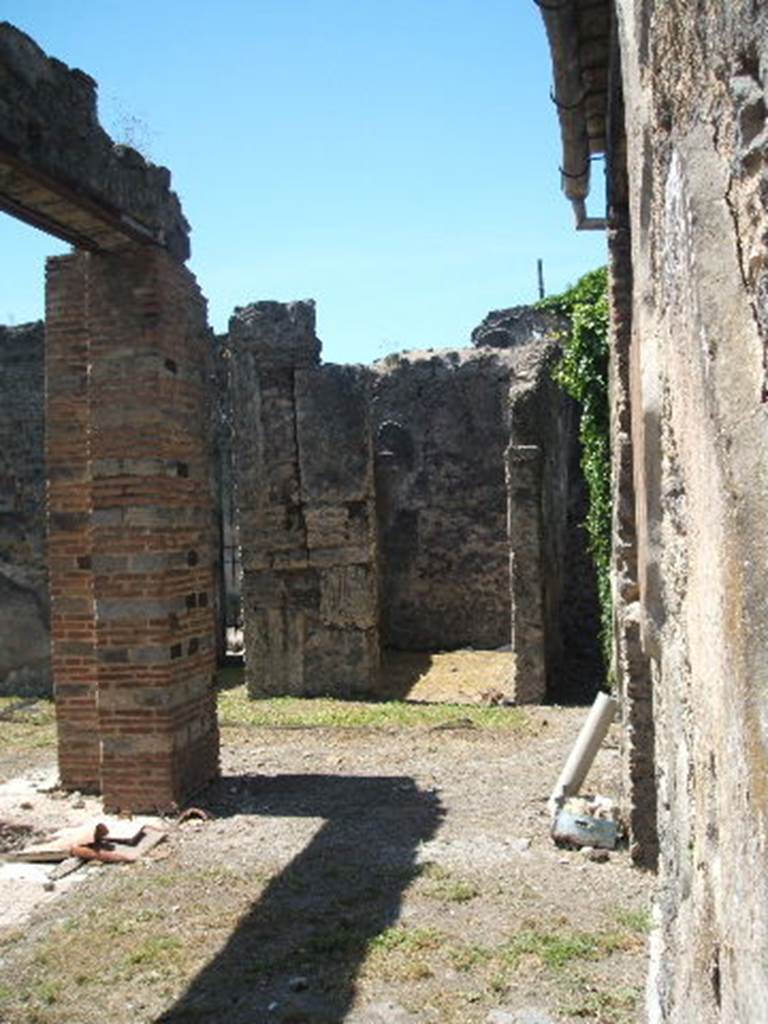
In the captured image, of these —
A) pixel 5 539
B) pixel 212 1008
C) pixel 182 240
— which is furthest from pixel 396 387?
pixel 212 1008

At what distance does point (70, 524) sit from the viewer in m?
6.98

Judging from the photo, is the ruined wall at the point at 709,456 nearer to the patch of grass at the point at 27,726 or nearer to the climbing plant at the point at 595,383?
the climbing plant at the point at 595,383

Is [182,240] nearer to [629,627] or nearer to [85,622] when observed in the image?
[85,622]

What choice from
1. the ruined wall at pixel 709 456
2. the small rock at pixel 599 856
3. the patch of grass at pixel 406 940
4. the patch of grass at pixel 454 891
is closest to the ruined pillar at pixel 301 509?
the small rock at pixel 599 856

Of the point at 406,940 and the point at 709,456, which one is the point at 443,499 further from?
the point at 709,456

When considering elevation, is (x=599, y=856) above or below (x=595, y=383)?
below

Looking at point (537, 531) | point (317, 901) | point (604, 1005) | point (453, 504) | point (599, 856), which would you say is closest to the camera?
point (604, 1005)

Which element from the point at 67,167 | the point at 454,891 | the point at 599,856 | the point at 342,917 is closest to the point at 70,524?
the point at 67,167

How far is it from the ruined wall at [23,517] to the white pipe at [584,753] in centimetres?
811

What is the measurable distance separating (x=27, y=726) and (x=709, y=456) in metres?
9.59

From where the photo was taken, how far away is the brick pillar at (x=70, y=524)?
6922 mm

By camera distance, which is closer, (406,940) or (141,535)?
(406,940)

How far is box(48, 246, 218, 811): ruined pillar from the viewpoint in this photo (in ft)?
20.7

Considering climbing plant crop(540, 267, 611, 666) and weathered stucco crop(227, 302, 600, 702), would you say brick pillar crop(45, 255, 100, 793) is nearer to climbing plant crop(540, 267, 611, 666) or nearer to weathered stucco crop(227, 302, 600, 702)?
climbing plant crop(540, 267, 611, 666)
